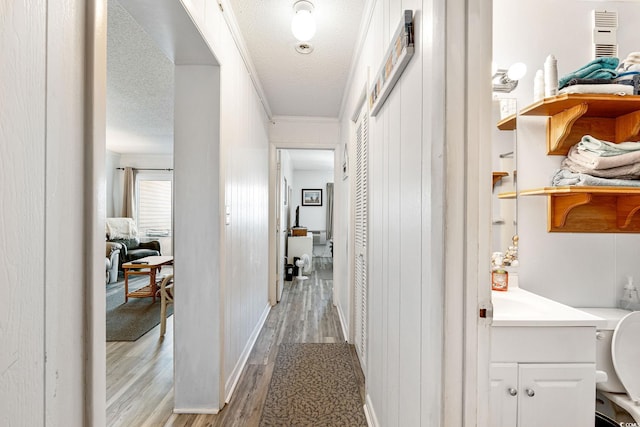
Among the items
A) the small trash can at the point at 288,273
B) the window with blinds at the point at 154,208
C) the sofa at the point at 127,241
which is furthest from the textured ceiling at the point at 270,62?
the small trash can at the point at 288,273

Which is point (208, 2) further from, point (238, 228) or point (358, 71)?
point (238, 228)

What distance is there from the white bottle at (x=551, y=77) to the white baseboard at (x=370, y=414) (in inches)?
75.5

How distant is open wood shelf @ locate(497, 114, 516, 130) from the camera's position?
1.65 meters

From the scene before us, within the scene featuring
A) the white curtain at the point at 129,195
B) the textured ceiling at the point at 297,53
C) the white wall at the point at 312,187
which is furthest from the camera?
the white wall at the point at 312,187

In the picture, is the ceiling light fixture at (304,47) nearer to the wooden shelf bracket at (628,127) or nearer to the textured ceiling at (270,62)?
the textured ceiling at (270,62)

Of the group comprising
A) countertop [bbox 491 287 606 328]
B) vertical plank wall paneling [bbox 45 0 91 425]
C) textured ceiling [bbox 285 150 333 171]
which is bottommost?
countertop [bbox 491 287 606 328]

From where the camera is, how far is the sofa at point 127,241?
18.5 feet

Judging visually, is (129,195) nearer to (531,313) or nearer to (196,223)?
(196,223)

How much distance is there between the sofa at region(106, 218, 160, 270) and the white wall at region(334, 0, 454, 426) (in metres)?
5.49

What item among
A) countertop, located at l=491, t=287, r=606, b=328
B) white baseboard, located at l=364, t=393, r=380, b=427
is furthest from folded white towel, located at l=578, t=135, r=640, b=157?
white baseboard, located at l=364, t=393, r=380, b=427

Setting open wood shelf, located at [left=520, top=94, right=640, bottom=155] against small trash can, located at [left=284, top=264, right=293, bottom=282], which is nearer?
open wood shelf, located at [left=520, top=94, right=640, bottom=155]

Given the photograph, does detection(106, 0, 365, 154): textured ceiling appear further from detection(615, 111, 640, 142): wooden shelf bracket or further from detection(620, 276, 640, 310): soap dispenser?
detection(620, 276, 640, 310): soap dispenser

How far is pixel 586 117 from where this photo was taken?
157 centimetres

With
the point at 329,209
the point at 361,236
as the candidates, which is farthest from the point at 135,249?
the point at 361,236
